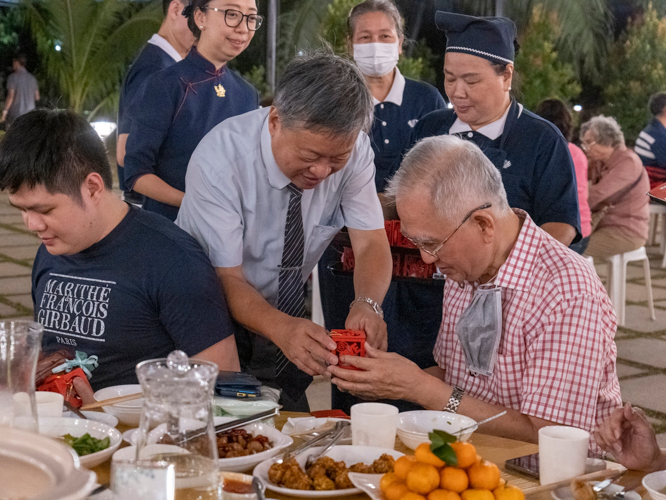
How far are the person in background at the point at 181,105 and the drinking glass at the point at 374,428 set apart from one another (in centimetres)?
169

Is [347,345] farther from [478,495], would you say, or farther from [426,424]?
[478,495]

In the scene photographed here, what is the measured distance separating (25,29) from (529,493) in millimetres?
8750

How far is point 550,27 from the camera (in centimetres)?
704

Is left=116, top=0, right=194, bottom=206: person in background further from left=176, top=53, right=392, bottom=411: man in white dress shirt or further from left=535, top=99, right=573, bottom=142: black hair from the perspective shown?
left=535, top=99, right=573, bottom=142: black hair

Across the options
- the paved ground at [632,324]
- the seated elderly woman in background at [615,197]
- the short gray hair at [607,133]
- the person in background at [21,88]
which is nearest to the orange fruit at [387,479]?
the paved ground at [632,324]

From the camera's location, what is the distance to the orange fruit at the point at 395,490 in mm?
1179

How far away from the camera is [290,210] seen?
235 centimetres

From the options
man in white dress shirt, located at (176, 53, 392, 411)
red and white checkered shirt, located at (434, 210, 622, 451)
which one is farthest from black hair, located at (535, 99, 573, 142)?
red and white checkered shirt, located at (434, 210, 622, 451)

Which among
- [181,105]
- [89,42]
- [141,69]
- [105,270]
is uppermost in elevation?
[89,42]

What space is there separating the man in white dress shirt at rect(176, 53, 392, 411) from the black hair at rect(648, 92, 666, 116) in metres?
5.30

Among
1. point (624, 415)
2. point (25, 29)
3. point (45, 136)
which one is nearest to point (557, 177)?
point (624, 415)

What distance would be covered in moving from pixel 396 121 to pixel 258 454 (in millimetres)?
2291

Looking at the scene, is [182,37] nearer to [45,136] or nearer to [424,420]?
[45,136]

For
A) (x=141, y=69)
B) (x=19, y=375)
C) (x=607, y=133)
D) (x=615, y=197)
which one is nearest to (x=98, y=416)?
(x=19, y=375)
